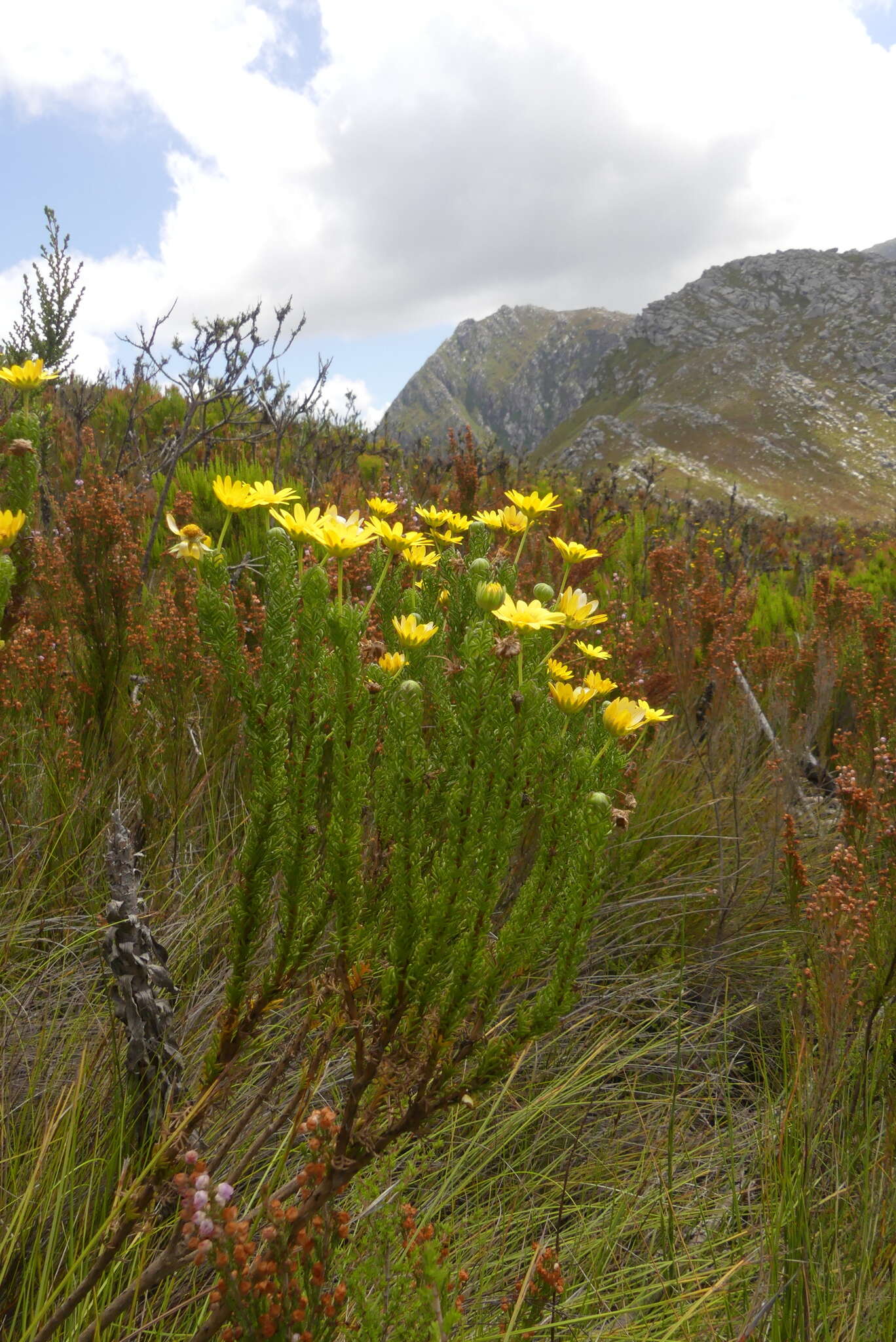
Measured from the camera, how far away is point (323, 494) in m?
4.84

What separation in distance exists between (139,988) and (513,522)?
4.95 feet

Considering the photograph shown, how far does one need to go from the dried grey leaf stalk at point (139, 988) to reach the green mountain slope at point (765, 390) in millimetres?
49627

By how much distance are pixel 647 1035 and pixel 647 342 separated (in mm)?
115842

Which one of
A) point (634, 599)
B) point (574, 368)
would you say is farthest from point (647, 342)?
point (634, 599)

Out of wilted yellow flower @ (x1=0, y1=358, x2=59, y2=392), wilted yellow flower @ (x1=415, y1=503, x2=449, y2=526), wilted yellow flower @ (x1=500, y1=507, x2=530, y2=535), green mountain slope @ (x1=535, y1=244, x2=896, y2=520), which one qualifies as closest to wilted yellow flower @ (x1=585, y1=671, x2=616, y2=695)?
wilted yellow flower @ (x1=500, y1=507, x2=530, y2=535)

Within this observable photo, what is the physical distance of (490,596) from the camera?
45.8 inches

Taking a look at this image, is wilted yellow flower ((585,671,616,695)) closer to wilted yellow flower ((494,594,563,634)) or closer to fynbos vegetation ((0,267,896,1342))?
fynbos vegetation ((0,267,896,1342))

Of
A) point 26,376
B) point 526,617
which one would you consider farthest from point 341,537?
point 26,376

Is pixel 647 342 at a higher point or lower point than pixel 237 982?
higher

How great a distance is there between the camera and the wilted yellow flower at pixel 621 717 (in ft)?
4.36

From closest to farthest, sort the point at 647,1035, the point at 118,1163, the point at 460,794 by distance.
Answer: the point at 460,794, the point at 118,1163, the point at 647,1035

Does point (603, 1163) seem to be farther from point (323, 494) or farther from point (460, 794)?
point (323, 494)

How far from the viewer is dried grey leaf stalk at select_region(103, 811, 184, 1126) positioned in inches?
50.5

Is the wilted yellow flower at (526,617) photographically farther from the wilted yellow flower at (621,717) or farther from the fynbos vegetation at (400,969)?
the wilted yellow flower at (621,717)
